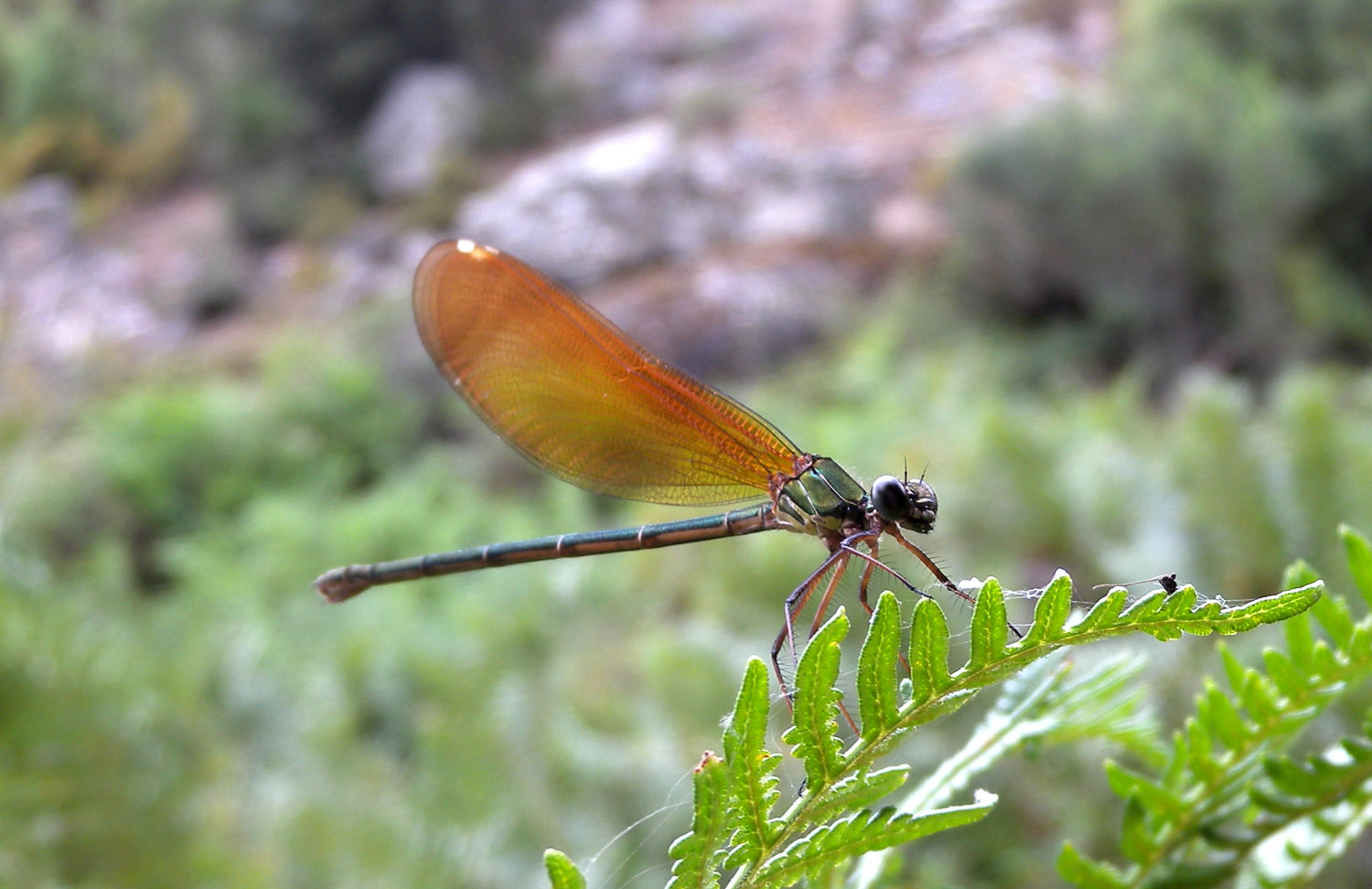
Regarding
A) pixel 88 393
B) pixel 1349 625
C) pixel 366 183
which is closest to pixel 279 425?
pixel 88 393

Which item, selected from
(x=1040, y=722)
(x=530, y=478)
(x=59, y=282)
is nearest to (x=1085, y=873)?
(x=1040, y=722)

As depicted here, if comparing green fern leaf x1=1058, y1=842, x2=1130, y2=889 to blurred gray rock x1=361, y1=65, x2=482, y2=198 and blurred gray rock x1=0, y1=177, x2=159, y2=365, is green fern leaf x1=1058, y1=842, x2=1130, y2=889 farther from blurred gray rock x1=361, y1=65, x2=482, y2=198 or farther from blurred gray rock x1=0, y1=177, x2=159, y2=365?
blurred gray rock x1=361, y1=65, x2=482, y2=198

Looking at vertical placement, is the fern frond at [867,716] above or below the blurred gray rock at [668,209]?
below

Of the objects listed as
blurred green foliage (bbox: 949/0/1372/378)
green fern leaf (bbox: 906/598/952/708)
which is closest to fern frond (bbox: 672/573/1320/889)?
green fern leaf (bbox: 906/598/952/708)

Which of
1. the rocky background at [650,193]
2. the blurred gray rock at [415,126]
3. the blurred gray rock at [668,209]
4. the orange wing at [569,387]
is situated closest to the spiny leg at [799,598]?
the orange wing at [569,387]

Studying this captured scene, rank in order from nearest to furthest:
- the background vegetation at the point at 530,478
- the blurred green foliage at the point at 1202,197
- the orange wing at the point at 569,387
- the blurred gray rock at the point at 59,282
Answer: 1. the orange wing at the point at 569,387
2. the background vegetation at the point at 530,478
3. the blurred green foliage at the point at 1202,197
4. the blurred gray rock at the point at 59,282

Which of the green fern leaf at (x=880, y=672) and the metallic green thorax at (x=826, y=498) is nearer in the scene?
the green fern leaf at (x=880, y=672)

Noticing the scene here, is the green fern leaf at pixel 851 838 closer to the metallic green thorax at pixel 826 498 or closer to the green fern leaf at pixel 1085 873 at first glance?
the green fern leaf at pixel 1085 873

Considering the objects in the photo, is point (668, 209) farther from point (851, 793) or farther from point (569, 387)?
point (851, 793)
